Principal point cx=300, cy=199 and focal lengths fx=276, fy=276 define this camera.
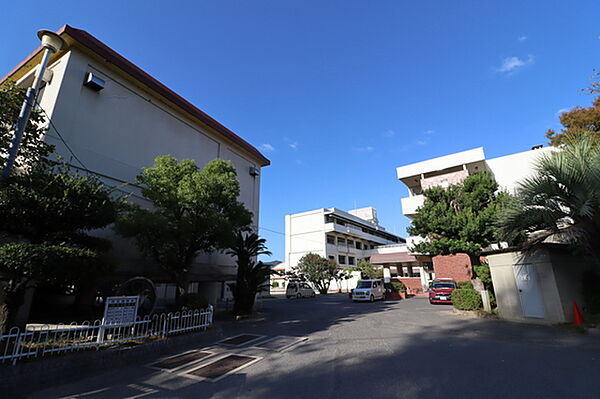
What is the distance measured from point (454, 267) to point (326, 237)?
21.1m

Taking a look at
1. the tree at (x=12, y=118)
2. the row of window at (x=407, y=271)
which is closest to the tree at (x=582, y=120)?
the tree at (x=12, y=118)

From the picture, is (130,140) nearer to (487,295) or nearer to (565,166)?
(565,166)

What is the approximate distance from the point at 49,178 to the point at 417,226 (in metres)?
14.5

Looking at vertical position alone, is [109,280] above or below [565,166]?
below

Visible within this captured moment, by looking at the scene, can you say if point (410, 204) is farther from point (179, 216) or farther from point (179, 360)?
point (179, 360)

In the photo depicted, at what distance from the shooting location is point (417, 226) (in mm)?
14398

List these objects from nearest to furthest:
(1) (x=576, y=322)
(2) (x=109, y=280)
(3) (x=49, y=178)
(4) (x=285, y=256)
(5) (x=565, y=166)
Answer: (3) (x=49, y=178), (5) (x=565, y=166), (1) (x=576, y=322), (2) (x=109, y=280), (4) (x=285, y=256)

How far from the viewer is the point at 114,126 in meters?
12.1

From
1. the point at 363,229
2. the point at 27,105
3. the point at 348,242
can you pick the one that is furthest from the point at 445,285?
the point at 363,229

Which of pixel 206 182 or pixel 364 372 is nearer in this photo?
pixel 364 372

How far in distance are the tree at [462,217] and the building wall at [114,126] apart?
487 inches

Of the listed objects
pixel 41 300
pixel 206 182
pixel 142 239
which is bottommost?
pixel 41 300

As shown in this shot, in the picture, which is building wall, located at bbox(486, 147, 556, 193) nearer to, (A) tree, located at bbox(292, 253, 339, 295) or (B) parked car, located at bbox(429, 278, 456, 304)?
(B) parked car, located at bbox(429, 278, 456, 304)

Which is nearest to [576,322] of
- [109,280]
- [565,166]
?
[565,166]
